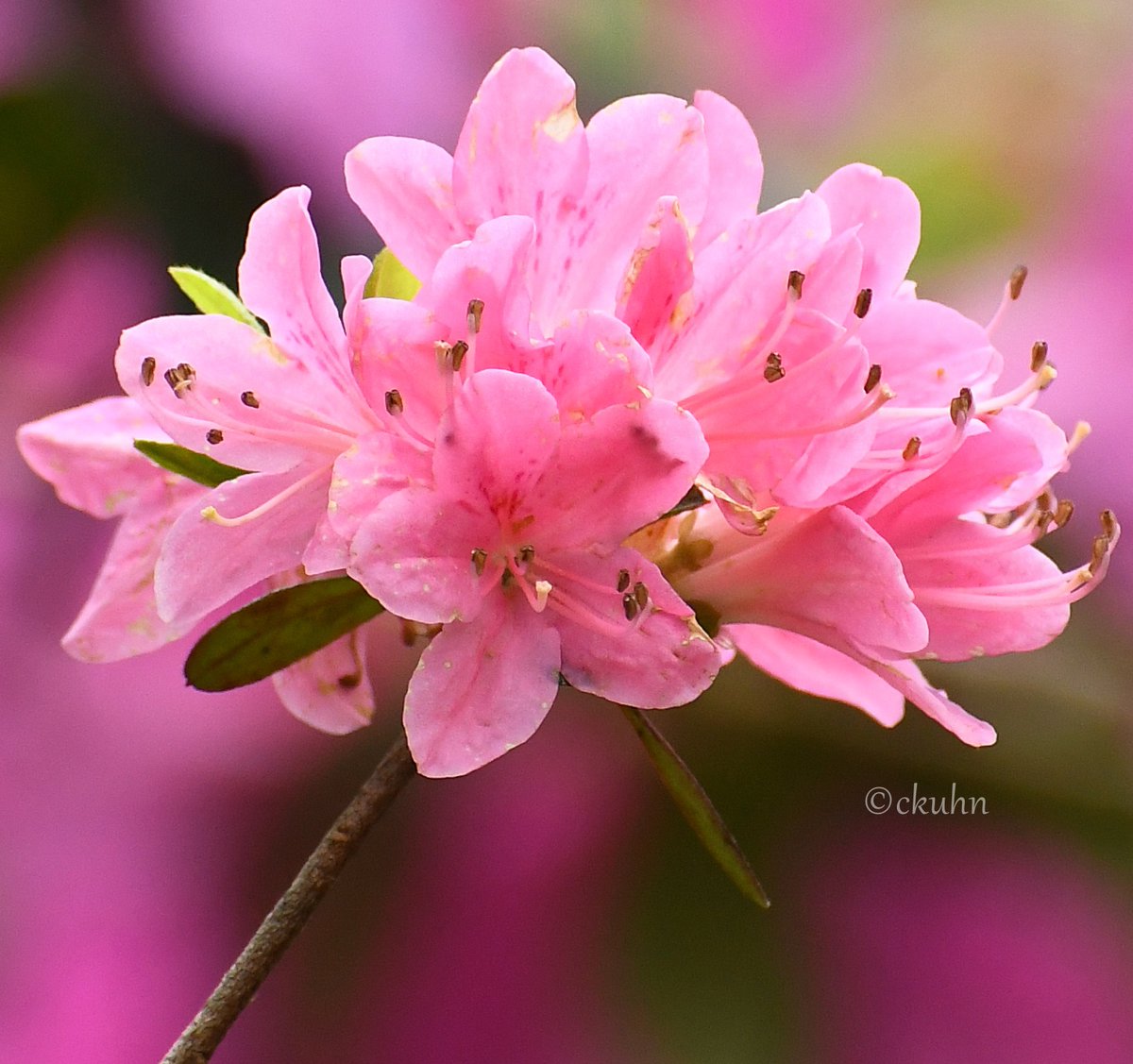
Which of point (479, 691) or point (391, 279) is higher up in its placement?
point (391, 279)

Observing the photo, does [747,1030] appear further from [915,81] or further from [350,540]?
[915,81]

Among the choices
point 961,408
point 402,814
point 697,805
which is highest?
point 961,408

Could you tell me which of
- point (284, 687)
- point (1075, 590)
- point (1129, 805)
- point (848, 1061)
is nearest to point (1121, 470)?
point (1129, 805)

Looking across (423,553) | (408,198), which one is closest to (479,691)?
(423,553)

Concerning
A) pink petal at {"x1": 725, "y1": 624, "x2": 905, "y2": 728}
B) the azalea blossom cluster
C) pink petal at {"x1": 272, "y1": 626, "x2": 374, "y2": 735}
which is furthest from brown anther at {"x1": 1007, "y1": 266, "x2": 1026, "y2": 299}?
pink petal at {"x1": 272, "y1": 626, "x2": 374, "y2": 735}

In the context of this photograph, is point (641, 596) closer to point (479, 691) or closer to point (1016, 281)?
point (479, 691)

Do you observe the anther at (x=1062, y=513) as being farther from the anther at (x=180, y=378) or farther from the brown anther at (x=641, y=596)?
the anther at (x=180, y=378)

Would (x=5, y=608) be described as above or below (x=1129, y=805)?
above

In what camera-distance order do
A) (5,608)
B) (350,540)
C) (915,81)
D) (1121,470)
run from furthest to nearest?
1. (915,81)
2. (1121,470)
3. (5,608)
4. (350,540)
